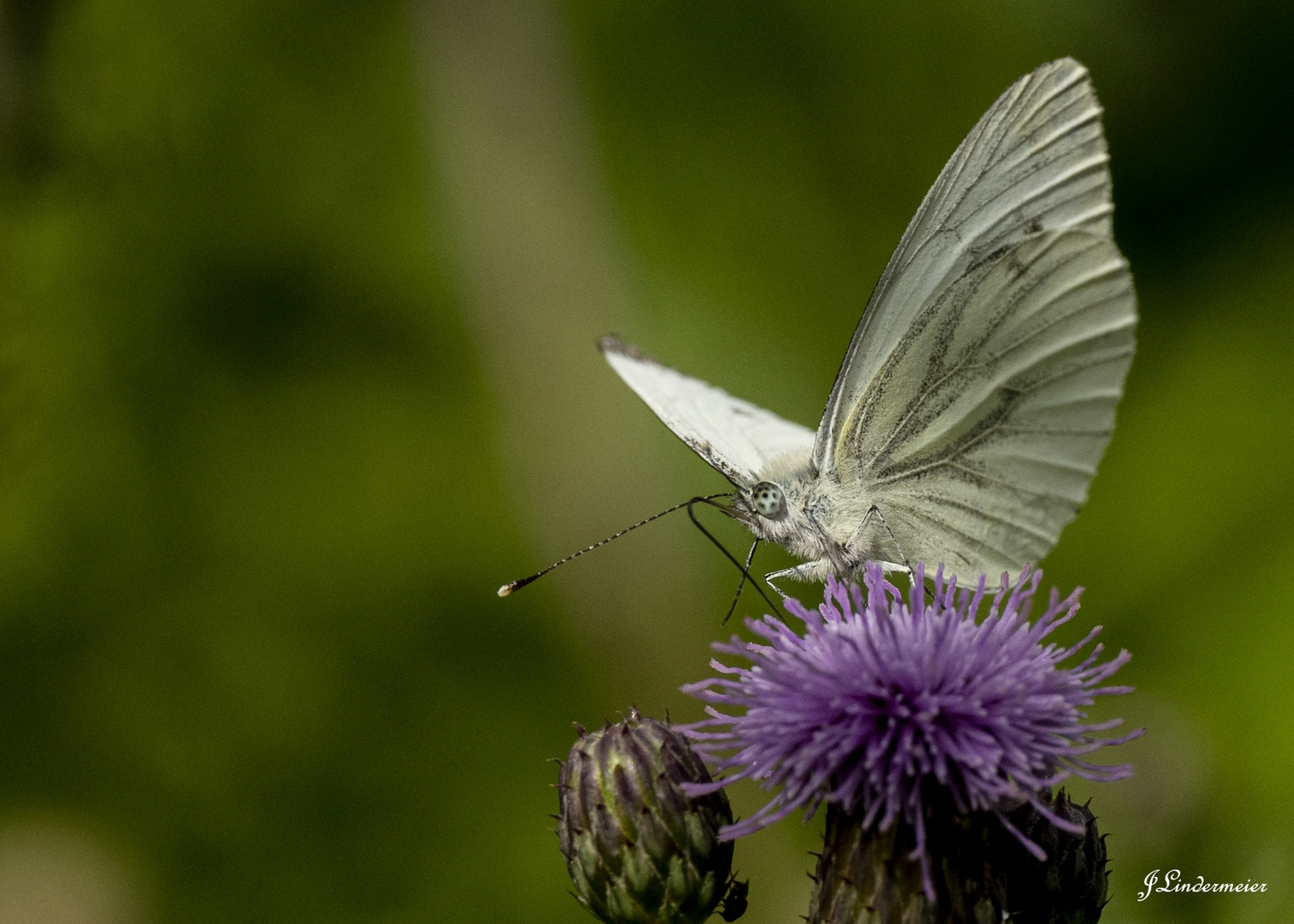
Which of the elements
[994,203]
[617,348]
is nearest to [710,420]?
[617,348]

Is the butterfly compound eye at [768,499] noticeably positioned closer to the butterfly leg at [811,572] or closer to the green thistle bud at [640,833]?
the butterfly leg at [811,572]

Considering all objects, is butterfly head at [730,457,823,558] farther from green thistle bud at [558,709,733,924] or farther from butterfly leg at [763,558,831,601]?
green thistle bud at [558,709,733,924]

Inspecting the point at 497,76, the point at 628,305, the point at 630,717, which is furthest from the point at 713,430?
the point at 497,76

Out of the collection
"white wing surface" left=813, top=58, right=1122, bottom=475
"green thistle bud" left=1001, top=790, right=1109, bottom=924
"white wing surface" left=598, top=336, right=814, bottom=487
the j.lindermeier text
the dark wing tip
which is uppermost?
"white wing surface" left=813, top=58, right=1122, bottom=475

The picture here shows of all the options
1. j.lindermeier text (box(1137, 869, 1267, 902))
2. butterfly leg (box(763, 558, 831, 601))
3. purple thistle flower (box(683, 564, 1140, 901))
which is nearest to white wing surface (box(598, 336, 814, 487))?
butterfly leg (box(763, 558, 831, 601))

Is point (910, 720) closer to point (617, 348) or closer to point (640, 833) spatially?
point (640, 833)

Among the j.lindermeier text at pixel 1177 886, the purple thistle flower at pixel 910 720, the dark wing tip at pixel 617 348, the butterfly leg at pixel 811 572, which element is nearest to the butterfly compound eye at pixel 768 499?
the butterfly leg at pixel 811 572

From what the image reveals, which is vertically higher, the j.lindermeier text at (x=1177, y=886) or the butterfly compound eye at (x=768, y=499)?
the butterfly compound eye at (x=768, y=499)
